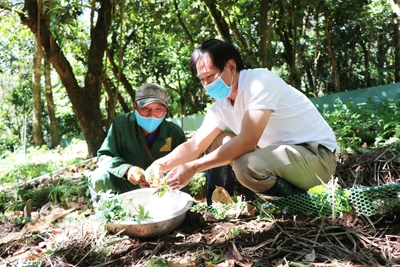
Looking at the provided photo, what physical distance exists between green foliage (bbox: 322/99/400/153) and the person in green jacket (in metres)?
1.70

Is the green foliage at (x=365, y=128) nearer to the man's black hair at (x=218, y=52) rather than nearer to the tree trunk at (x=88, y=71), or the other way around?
the man's black hair at (x=218, y=52)

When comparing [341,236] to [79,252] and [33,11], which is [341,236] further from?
[33,11]

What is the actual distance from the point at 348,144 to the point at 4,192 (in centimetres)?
359

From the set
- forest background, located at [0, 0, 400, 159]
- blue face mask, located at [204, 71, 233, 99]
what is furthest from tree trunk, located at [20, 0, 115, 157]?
blue face mask, located at [204, 71, 233, 99]

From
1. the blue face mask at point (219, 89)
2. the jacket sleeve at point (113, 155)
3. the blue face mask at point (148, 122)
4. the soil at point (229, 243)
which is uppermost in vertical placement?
the blue face mask at point (219, 89)

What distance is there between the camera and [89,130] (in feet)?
18.3

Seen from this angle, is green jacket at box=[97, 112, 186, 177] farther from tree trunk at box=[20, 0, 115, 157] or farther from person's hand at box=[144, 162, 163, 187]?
tree trunk at box=[20, 0, 115, 157]

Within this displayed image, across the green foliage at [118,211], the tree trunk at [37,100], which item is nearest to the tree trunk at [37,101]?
the tree trunk at [37,100]

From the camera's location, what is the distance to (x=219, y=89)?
7.85ft

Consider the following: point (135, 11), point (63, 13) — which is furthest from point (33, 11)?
point (135, 11)

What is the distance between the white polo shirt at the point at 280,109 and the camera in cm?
223

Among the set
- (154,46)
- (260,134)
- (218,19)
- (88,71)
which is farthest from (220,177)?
(154,46)

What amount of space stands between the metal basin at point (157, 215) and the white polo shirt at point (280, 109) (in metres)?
0.67

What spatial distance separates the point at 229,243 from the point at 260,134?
2.19 ft
